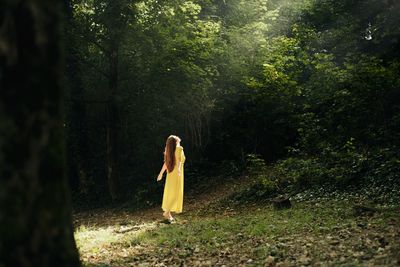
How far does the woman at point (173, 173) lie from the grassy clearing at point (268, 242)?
1599 mm

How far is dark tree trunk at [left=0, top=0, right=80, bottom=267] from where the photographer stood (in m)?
2.17

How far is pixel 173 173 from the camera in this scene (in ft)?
42.1

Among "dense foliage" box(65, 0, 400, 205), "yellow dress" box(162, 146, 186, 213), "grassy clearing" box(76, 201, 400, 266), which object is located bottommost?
"grassy clearing" box(76, 201, 400, 266)

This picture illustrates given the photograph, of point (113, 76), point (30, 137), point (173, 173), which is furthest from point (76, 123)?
point (30, 137)

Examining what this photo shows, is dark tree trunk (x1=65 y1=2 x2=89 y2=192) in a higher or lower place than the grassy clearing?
higher

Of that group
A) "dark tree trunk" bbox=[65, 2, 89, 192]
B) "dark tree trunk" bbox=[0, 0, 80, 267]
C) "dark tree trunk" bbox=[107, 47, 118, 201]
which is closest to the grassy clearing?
"dark tree trunk" bbox=[0, 0, 80, 267]

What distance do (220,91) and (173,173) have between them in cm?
903

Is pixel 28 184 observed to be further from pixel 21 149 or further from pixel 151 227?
pixel 151 227

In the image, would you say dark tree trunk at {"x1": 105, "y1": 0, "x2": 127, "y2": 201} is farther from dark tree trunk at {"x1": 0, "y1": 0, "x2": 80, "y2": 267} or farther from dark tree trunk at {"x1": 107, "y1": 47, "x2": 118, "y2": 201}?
dark tree trunk at {"x1": 0, "y1": 0, "x2": 80, "y2": 267}

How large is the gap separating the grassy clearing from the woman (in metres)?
1.60

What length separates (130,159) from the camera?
22109 millimetres

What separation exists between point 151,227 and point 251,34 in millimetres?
12316

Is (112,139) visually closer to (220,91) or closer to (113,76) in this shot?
(113,76)

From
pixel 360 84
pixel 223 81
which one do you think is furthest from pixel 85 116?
pixel 360 84
